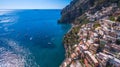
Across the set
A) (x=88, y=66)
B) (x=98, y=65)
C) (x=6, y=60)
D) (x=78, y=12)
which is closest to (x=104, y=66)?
(x=98, y=65)

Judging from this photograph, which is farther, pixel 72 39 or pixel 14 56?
pixel 72 39

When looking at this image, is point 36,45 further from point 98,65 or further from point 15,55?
point 98,65

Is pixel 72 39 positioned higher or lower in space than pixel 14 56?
higher

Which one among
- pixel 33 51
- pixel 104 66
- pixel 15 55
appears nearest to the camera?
pixel 104 66

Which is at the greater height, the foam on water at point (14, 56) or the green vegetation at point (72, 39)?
the green vegetation at point (72, 39)

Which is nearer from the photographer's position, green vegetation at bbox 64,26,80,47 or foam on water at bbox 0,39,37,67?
foam on water at bbox 0,39,37,67

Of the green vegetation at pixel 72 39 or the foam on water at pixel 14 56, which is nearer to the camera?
Answer: the foam on water at pixel 14 56

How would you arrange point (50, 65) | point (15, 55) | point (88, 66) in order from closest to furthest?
point (88, 66)
point (50, 65)
point (15, 55)

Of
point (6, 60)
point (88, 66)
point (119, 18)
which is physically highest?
point (119, 18)

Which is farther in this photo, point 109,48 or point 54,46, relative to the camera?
point 54,46

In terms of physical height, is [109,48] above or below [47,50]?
above

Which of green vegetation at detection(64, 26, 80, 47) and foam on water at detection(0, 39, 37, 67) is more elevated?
green vegetation at detection(64, 26, 80, 47)
